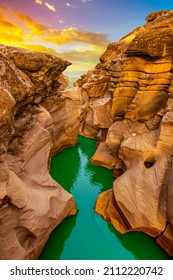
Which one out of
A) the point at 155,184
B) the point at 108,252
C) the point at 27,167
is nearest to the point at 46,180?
the point at 27,167

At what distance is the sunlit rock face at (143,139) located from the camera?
9.84 m

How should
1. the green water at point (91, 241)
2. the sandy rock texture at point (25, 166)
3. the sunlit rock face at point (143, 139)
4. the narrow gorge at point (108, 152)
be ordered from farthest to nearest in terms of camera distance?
the sunlit rock face at point (143, 139) → the green water at point (91, 241) → the narrow gorge at point (108, 152) → the sandy rock texture at point (25, 166)

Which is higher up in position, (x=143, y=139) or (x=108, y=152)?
(x=143, y=139)

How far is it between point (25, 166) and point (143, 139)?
24.5 ft

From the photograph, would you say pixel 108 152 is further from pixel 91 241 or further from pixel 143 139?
pixel 91 241

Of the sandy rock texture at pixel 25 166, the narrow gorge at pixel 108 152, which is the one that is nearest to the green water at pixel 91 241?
the narrow gorge at pixel 108 152

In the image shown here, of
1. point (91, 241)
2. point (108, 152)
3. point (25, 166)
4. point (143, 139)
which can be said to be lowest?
point (91, 241)

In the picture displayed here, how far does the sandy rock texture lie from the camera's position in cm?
729

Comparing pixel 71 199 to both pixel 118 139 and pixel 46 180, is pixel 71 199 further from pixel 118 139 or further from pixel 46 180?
pixel 118 139

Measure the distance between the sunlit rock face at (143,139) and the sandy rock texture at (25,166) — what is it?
131 inches

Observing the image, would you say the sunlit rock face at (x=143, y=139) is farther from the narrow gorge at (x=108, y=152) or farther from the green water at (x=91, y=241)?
the green water at (x=91, y=241)

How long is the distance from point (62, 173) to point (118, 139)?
18.1 feet

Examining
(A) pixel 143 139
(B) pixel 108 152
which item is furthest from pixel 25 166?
(B) pixel 108 152

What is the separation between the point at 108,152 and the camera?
17938 millimetres
